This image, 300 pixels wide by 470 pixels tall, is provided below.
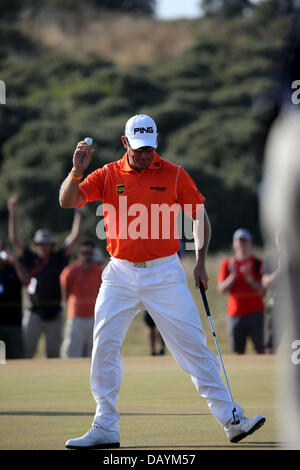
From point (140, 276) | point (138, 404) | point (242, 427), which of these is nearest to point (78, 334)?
point (138, 404)

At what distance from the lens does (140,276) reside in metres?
5.73

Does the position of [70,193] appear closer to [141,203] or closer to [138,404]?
[141,203]

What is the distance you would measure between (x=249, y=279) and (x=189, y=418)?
20.1 feet

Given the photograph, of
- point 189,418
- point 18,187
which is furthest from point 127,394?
point 18,187

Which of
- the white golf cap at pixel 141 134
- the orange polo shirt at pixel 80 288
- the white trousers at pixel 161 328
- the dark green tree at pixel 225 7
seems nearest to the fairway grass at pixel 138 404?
the white trousers at pixel 161 328

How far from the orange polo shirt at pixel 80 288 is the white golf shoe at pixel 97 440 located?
7.73m

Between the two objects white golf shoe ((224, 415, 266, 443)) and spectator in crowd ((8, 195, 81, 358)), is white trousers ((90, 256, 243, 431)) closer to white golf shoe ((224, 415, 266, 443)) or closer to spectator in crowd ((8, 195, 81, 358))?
white golf shoe ((224, 415, 266, 443))

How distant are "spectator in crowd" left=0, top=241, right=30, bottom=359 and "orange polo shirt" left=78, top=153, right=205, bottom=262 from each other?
7.19 metres

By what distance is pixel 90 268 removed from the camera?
45.0ft

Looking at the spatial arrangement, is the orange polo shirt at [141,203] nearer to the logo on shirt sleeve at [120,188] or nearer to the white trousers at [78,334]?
the logo on shirt sleeve at [120,188]

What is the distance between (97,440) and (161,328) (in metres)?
0.82

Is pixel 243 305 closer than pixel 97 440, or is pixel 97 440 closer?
pixel 97 440

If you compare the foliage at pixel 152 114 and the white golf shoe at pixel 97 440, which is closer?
the white golf shoe at pixel 97 440

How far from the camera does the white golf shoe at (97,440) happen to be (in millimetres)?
5488
